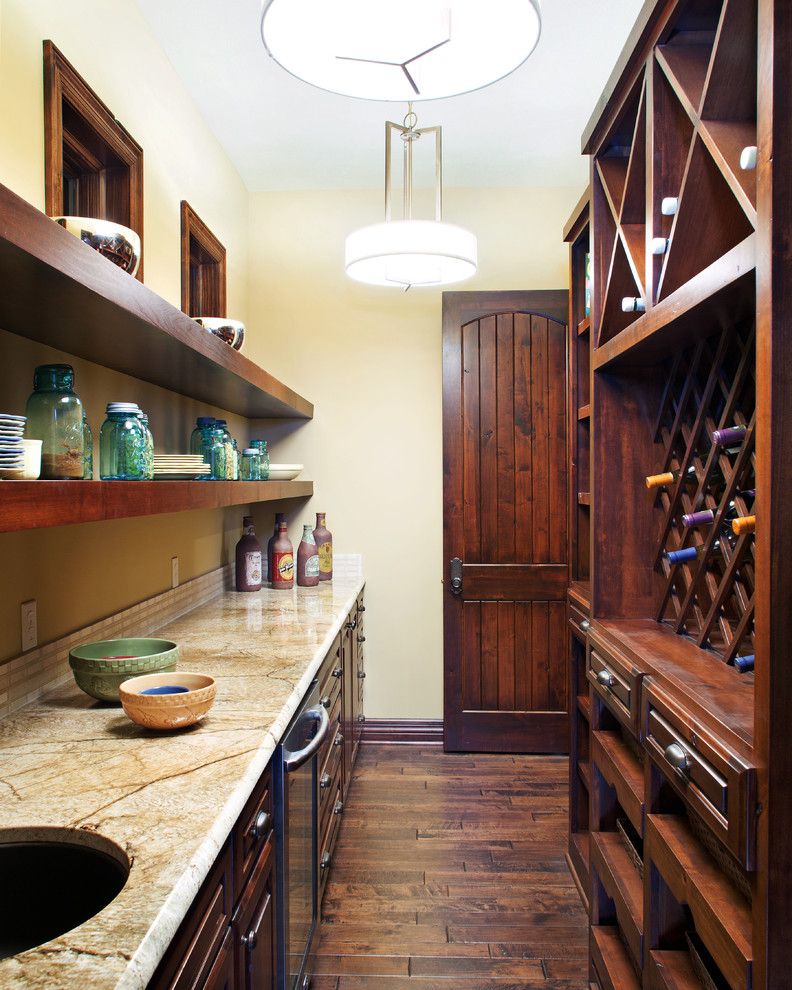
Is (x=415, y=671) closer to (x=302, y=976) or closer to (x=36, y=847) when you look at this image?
(x=302, y=976)

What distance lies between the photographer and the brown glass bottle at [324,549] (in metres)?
3.73

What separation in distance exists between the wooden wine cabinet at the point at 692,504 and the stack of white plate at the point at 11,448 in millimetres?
1084

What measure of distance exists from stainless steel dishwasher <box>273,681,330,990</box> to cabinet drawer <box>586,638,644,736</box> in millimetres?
719

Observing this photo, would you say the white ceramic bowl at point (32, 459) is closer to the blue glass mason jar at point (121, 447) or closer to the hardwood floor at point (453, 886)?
the blue glass mason jar at point (121, 447)

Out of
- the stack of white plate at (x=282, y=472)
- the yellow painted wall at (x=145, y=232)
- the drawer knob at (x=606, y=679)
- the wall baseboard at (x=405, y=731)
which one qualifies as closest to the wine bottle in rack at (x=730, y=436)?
the drawer knob at (x=606, y=679)

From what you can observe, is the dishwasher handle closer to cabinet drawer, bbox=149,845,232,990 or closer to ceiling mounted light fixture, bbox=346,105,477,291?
cabinet drawer, bbox=149,845,232,990

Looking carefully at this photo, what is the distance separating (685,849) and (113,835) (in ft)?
3.36

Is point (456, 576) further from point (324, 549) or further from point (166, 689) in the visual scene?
point (166, 689)

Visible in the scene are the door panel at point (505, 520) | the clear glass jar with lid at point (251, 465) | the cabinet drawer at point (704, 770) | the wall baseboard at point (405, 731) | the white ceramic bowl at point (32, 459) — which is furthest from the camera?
the wall baseboard at point (405, 731)

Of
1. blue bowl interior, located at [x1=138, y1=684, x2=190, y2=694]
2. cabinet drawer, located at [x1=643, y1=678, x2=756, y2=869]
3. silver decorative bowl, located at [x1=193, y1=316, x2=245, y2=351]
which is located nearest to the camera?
cabinet drawer, located at [x1=643, y1=678, x2=756, y2=869]

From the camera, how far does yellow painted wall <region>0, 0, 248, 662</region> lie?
1.68 m

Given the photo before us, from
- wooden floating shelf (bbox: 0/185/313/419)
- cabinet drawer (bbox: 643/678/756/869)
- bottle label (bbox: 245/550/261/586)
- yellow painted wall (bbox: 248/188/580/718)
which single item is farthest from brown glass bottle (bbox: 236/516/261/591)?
cabinet drawer (bbox: 643/678/756/869)

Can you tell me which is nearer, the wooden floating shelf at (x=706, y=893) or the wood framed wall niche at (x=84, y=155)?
the wooden floating shelf at (x=706, y=893)

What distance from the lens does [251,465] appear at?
2891 mm
